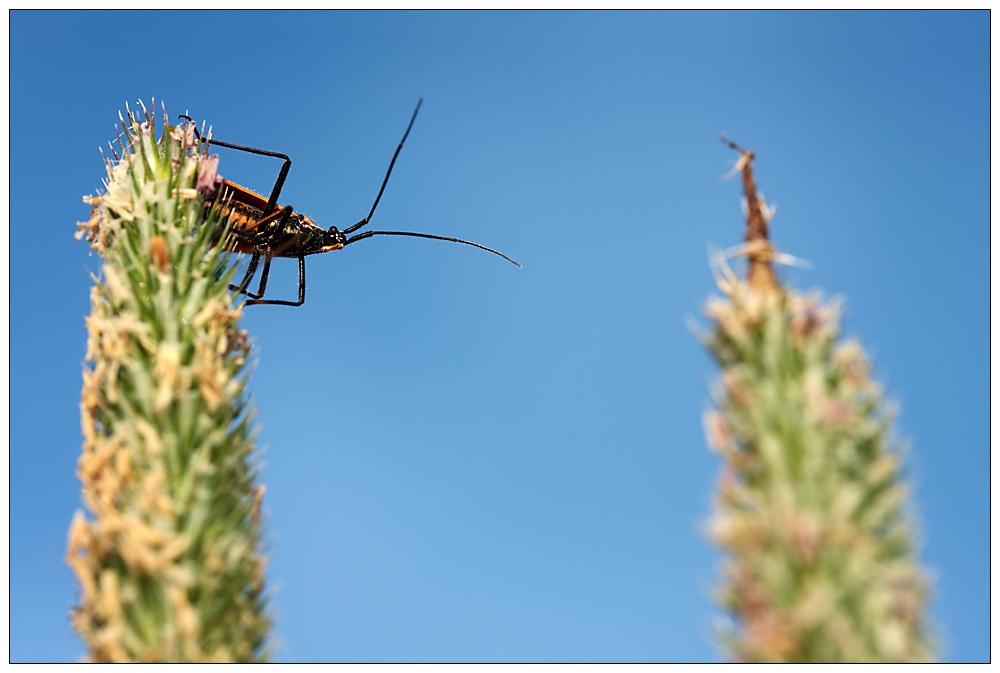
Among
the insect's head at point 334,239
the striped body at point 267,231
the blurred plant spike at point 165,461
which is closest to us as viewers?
the blurred plant spike at point 165,461

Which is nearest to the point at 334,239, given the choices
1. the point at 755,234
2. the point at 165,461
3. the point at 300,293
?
the point at 300,293

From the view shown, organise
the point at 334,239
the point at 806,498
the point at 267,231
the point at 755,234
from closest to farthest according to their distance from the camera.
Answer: the point at 806,498 → the point at 755,234 → the point at 267,231 → the point at 334,239

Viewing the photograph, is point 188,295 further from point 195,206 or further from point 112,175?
point 112,175

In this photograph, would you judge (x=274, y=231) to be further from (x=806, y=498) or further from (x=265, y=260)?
(x=806, y=498)

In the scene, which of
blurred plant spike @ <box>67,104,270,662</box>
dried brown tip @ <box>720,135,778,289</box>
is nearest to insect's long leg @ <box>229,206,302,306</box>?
blurred plant spike @ <box>67,104,270,662</box>

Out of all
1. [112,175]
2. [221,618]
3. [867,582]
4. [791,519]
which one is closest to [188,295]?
[112,175]

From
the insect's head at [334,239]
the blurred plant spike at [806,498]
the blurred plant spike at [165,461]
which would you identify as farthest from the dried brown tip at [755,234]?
the insect's head at [334,239]

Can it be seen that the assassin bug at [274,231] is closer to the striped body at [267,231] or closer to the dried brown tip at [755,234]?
the striped body at [267,231]

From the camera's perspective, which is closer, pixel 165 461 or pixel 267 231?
pixel 165 461
